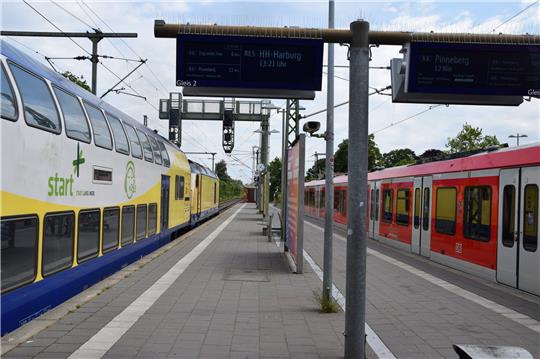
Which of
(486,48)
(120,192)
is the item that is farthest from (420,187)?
(486,48)

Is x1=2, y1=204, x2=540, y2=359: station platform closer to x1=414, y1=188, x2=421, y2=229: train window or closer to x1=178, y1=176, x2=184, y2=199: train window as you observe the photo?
x1=414, y1=188, x2=421, y2=229: train window

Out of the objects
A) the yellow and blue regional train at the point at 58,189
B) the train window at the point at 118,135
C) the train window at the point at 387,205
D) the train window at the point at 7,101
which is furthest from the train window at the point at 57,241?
the train window at the point at 387,205

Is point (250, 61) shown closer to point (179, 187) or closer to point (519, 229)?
Answer: point (519, 229)

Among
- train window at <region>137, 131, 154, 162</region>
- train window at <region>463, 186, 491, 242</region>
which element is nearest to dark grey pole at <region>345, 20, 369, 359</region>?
train window at <region>463, 186, 491, 242</region>

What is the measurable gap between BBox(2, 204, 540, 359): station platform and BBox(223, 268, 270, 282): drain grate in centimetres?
2

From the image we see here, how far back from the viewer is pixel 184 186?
1919cm

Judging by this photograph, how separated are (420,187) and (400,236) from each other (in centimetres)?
238

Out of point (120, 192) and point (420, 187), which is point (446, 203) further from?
point (120, 192)

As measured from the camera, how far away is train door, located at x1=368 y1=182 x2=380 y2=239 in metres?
19.2

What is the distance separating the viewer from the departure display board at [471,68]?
539cm

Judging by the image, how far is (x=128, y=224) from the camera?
10.5 metres

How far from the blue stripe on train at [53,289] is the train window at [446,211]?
23.6ft

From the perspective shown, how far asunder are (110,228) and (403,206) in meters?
9.74

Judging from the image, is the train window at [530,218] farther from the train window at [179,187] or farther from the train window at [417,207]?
the train window at [179,187]
